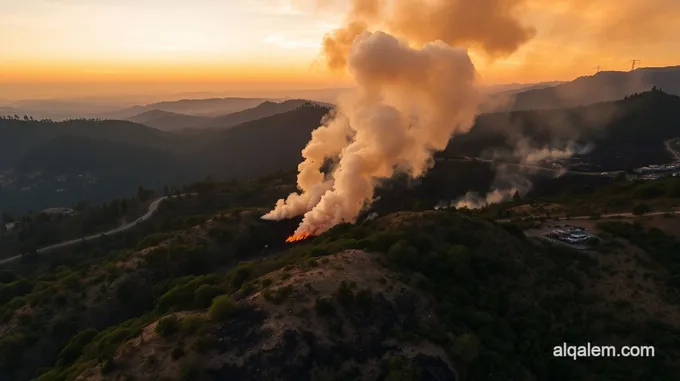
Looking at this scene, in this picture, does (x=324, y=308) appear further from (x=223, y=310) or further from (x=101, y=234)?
(x=101, y=234)

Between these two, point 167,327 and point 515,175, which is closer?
point 167,327

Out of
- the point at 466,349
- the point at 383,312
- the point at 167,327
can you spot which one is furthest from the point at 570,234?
the point at 167,327

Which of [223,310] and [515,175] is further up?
[223,310]

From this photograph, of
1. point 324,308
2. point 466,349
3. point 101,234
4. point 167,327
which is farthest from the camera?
point 101,234

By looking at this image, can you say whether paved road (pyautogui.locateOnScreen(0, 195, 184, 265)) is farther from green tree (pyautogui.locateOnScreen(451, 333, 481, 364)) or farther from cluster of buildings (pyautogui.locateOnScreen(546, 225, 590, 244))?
green tree (pyautogui.locateOnScreen(451, 333, 481, 364))

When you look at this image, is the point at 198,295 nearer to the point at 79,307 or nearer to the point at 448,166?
the point at 79,307

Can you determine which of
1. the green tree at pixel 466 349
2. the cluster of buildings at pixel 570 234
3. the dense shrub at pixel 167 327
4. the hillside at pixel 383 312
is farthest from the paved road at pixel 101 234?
the green tree at pixel 466 349

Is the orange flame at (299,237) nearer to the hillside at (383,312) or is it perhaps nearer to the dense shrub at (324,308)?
the hillside at (383,312)
